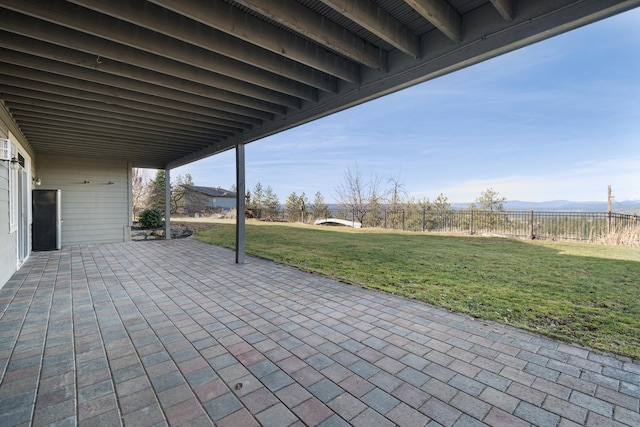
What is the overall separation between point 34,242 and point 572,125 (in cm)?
2171

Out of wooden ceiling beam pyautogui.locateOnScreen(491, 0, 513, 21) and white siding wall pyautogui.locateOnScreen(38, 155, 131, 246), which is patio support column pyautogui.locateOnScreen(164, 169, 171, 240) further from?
A: wooden ceiling beam pyautogui.locateOnScreen(491, 0, 513, 21)

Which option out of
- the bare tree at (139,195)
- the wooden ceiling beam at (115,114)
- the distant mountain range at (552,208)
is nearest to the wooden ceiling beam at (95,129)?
the wooden ceiling beam at (115,114)

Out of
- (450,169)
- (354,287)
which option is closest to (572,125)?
(450,169)

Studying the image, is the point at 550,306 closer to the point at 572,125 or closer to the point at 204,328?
the point at 204,328

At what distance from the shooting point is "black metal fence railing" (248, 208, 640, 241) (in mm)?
8008

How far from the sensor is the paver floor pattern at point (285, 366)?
1.56 metres

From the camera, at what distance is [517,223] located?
9.46m

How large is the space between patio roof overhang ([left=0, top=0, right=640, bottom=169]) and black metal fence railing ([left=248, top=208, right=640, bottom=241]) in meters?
8.79

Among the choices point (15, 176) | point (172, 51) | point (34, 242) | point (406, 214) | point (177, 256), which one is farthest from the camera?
point (406, 214)

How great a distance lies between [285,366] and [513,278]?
3884 millimetres

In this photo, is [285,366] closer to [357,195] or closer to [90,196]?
[90,196]

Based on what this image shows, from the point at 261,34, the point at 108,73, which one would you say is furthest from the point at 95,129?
the point at 261,34

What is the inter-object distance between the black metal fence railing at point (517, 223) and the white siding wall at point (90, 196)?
10559 mm

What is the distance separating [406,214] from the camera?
12477mm
